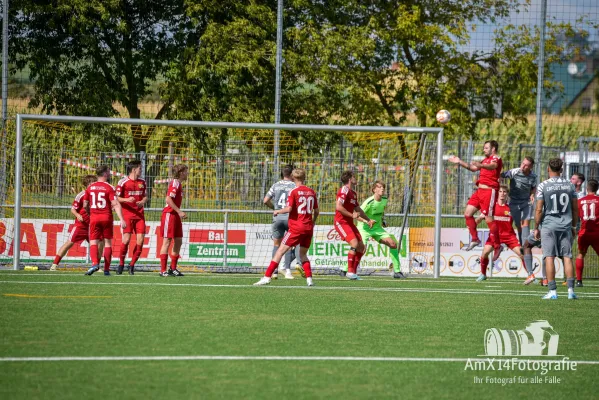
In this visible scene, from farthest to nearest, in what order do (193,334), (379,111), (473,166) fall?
(379,111) < (473,166) < (193,334)

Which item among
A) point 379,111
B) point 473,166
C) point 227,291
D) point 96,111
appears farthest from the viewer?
point 379,111

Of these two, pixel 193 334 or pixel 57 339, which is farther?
pixel 193 334

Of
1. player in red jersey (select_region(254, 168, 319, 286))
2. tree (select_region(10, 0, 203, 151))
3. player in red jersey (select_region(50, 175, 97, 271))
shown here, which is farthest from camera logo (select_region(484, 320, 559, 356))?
tree (select_region(10, 0, 203, 151))

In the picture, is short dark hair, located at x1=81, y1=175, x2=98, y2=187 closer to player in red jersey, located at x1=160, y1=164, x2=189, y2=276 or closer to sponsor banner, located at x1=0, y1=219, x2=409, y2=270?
player in red jersey, located at x1=160, y1=164, x2=189, y2=276

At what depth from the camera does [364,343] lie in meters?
7.99

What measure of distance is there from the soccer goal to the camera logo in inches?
283

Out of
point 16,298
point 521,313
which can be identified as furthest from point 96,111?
point 521,313

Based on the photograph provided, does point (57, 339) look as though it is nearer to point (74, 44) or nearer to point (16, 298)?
point (16, 298)

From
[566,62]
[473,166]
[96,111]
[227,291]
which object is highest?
[566,62]

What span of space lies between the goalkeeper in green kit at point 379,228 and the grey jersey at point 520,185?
238cm

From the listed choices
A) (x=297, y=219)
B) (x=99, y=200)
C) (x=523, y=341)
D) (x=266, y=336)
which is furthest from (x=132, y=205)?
(x=523, y=341)

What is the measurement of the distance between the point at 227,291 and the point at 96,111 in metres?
14.1

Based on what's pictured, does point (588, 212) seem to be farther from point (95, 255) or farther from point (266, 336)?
point (266, 336)

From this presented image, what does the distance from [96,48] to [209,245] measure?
34.2 ft
